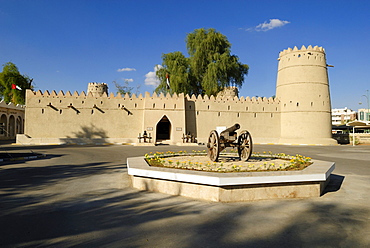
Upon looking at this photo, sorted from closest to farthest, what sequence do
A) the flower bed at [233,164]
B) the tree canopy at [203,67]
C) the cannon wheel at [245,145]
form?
the flower bed at [233,164]
the cannon wheel at [245,145]
the tree canopy at [203,67]

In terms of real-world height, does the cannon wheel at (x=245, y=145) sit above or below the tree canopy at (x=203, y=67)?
below

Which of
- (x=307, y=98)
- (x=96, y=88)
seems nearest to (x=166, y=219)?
(x=307, y=98)

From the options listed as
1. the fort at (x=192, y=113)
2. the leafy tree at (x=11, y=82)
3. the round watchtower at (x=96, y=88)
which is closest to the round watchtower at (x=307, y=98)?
the fort at (x=192, y=113)

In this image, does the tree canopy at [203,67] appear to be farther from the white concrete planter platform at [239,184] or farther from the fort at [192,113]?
the white concrete planter platform at [239,184]

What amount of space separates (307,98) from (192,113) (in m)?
13.2

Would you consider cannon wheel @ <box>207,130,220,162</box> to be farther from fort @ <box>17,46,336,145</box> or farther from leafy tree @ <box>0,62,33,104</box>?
leafy tree @ <box>0,62,33,104</box>

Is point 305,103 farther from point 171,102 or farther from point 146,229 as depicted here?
point 146,229

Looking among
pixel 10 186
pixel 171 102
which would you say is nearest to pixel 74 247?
pixel 10 186

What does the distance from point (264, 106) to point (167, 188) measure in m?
28.3

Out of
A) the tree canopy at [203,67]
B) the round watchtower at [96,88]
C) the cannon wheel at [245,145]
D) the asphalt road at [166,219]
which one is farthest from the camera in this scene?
the round watchtower at [96,88]

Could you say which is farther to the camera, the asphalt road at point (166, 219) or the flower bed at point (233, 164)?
the flower bed at point (233, 164)

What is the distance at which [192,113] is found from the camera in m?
30.7

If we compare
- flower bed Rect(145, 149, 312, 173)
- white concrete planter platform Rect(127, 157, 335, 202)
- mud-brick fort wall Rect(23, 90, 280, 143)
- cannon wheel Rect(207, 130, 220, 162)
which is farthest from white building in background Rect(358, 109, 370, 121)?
white concrete planter platform Rect(127, 157, 335, 202)

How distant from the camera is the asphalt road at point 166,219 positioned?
150 inches
